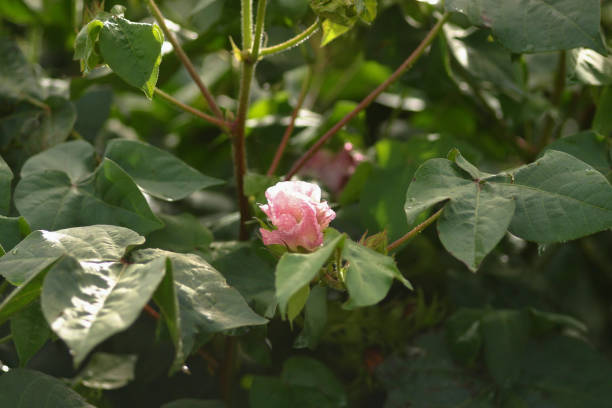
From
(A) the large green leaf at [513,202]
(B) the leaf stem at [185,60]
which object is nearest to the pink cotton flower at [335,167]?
(B) the leaf stem at [185,60]

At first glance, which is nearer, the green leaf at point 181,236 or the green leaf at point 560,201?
the green leaf at point 560,201

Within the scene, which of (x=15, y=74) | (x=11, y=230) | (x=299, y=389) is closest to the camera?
(x=11, y=230)

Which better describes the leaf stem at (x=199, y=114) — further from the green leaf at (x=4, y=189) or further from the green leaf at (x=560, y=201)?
the green leaf at (x=560, y=201)

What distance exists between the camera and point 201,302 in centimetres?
41

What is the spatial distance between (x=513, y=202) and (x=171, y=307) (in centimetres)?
26

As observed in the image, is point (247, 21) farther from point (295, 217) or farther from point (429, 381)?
point (429, 381)

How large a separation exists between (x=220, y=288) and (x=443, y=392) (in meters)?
0.34

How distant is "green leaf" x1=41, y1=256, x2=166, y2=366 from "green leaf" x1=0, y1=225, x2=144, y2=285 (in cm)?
1

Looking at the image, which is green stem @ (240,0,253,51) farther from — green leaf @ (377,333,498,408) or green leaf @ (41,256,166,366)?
green leaf @ (377,333,498,408)

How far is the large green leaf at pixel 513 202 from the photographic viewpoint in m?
0.41

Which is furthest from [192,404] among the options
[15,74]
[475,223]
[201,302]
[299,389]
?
[15,74]

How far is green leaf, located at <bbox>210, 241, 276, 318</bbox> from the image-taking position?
0.53 meters

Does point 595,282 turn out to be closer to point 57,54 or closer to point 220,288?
point 220,288

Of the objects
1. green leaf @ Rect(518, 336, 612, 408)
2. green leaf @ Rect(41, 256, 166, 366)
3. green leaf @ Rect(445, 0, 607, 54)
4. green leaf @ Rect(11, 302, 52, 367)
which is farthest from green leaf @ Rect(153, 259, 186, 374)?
green leaf @ Rect(518, 336, 612, 408)
